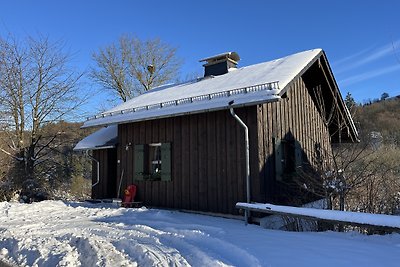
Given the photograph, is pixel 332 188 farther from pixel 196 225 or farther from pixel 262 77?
pixel 262 77

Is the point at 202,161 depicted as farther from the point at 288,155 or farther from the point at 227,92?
the point at 288,155

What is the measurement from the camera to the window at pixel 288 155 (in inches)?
389

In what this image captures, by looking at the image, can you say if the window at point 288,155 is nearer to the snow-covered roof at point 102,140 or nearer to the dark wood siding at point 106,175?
the snow-covered roof at point 102,140

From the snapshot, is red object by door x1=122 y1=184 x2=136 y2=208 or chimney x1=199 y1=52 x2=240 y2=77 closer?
red object by door x1=122 y1=184 x2=136 y2=208

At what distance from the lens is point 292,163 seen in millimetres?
10742

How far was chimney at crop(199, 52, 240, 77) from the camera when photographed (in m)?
13.5

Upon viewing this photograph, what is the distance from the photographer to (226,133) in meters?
9.61

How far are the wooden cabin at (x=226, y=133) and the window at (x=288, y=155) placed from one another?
29 millimetres

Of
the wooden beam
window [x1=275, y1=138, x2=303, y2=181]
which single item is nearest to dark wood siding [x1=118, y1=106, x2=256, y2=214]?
window [x1=275, y1=138, x2=303, y2=181]

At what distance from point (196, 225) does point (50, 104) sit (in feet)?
50.1

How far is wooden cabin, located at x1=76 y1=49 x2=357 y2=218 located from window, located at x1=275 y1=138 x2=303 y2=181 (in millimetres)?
29

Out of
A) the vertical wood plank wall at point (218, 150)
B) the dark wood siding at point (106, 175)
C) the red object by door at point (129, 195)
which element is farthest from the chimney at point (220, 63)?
the red object by door at point (129, 195)

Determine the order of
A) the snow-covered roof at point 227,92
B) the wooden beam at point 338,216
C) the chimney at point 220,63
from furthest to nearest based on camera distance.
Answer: the chimney at point 220,63 → the snow-covered roof at point 227,92 → the wooden beam at point 338,216

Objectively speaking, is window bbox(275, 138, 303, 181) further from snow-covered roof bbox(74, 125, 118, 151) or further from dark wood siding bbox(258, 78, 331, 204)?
snow-covered roof bbox(74, 125, 118, 151)
